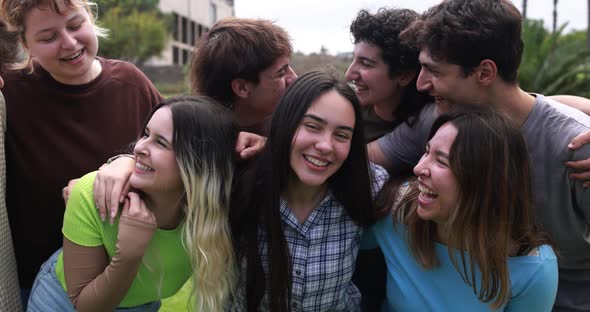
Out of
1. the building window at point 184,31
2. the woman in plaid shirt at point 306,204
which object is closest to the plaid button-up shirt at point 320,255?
the woman in plaid shirt at point 306,204

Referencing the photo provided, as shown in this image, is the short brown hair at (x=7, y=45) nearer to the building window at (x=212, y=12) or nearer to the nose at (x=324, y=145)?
the nose at (x=324, y=145)

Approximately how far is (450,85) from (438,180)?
54 centimetres

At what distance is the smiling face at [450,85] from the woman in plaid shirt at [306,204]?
0.44 meters

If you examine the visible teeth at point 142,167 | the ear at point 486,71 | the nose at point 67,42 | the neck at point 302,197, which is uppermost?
the nose at point 67,42

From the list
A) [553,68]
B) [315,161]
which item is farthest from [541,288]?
[553,68]

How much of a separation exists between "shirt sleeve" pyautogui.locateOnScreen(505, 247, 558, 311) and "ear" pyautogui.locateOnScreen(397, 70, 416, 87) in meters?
1.12

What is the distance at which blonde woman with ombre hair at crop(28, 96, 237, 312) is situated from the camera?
233 centimetres

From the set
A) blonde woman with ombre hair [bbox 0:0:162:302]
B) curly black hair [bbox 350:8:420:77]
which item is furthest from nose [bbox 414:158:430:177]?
blonde woman with ombre hair [bbox 0:0:162:302]

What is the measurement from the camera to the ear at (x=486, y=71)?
264 centimetres

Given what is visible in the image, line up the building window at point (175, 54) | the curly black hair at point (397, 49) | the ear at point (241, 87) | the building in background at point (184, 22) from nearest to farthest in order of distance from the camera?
the curly black hair at point (397, 49), the ear at point (241, 87), the building in background at point (184, 22), the building window at point (175, 54)

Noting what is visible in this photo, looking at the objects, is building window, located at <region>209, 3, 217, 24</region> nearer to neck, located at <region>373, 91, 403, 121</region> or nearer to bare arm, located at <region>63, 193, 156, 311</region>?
neck, located at <region>373, 91, 403, 121</region>

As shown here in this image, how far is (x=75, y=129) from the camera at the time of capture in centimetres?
290

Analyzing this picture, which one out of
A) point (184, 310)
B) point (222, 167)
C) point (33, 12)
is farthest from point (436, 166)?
point (184, 310)

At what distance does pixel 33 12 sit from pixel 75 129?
23.4 inches
